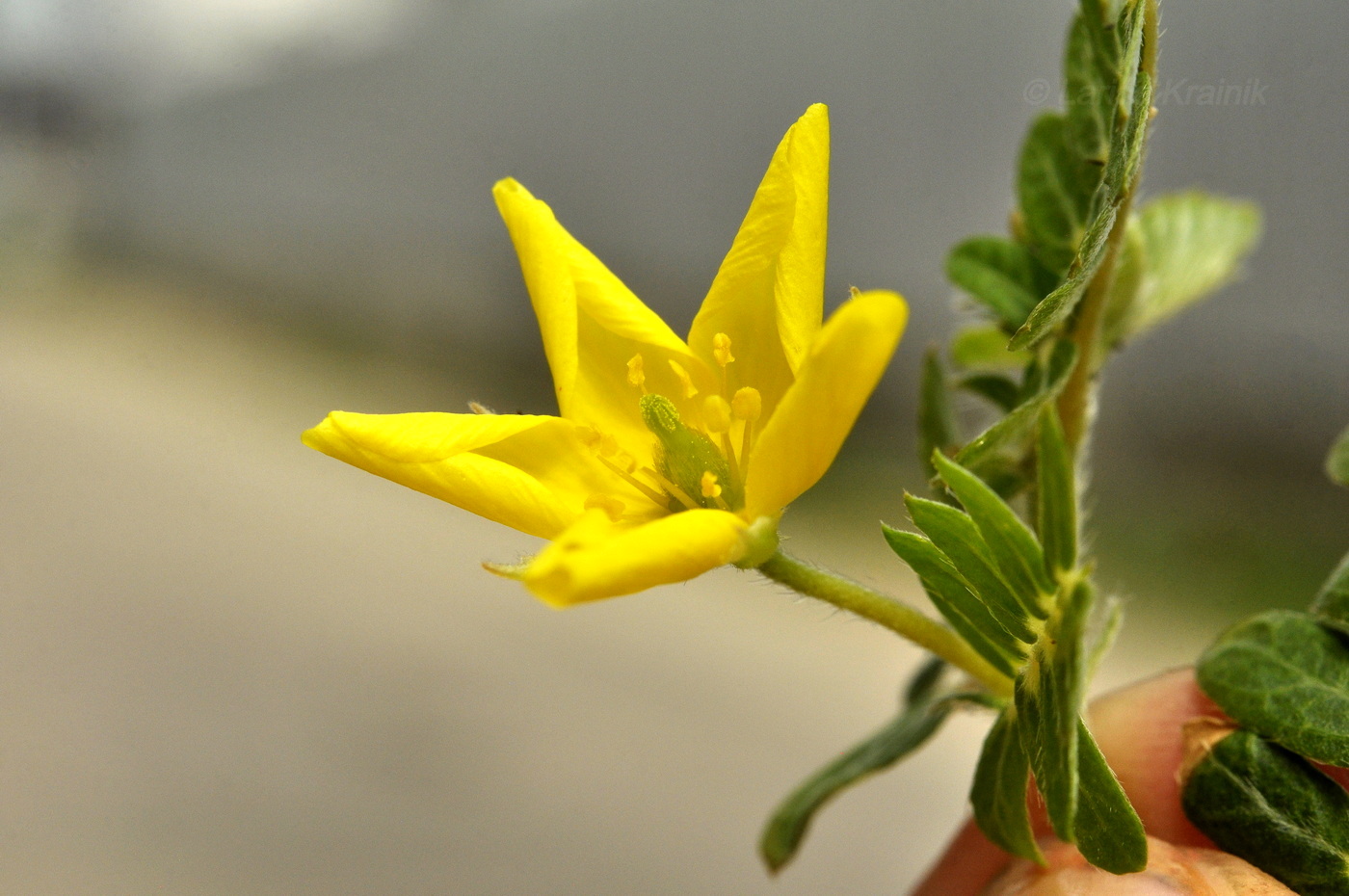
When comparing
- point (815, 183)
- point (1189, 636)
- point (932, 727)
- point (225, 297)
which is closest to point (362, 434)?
point (815, 183)

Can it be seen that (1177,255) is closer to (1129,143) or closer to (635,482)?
(1129,143)

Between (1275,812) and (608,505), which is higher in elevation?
(608,505)

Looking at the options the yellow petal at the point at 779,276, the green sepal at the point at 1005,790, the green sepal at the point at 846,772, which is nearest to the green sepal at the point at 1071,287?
the yellow petal at the point at 779,276

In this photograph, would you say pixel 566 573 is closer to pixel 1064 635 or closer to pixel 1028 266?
pixel 1064 635

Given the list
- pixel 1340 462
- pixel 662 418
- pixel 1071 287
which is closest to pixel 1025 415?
pixel 1071 287

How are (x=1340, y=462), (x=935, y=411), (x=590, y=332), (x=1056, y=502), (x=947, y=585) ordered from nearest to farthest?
(x=1056, y=502) < (x=947, y=585) < (x=590, y=332) < (x=1340, y=462) < (x=935, y=411)

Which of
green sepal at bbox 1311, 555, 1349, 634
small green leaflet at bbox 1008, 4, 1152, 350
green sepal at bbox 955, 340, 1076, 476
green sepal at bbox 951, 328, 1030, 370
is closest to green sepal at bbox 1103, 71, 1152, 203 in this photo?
small green leaflet at bbox 1008, 4, 1152, 350
